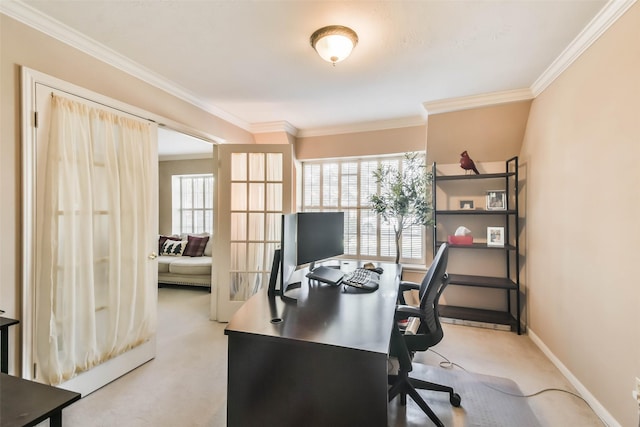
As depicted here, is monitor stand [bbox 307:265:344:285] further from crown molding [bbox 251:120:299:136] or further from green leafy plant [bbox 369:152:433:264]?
crown molding [bbox 251:120:299:136]

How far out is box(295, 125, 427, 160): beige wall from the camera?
3.78 metres

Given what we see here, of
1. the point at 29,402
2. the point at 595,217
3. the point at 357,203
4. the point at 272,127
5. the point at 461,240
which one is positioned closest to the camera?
the point at 29,402

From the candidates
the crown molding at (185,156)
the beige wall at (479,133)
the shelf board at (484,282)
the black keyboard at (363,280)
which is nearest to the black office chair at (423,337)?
the black keyboard at (363,280)

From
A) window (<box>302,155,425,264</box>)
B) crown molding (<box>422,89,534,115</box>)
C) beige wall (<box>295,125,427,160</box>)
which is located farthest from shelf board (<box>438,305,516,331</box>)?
crown molding (<box>422,89,534,115</box>)

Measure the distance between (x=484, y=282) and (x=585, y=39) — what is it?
2.29m

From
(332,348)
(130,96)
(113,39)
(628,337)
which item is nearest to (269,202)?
(130,96)

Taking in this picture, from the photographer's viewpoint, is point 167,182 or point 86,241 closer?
point 86,241

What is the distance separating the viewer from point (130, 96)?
2346 millimetres

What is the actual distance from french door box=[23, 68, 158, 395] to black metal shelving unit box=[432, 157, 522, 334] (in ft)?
10.1

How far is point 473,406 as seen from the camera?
6.21ft

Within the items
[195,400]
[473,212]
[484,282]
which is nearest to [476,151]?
[473,212]

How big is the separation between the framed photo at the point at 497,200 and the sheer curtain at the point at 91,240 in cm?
355

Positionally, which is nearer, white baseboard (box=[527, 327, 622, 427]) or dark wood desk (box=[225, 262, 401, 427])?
dark wood desk (box=[225, 262, 401, 427])

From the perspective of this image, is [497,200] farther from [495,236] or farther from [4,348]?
[4,348]
